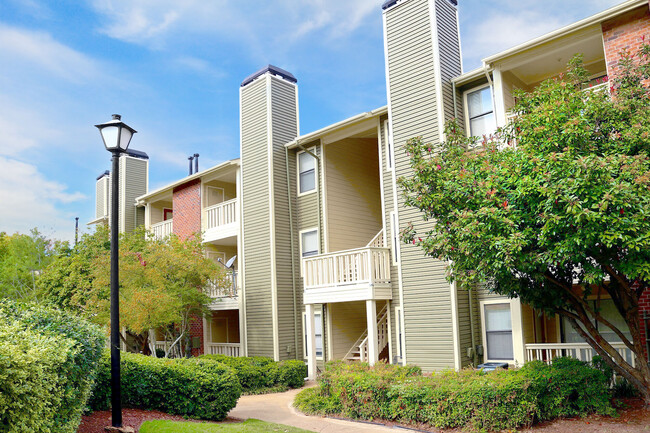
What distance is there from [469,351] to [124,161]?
2192 cm

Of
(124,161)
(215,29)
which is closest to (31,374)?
(215,29)

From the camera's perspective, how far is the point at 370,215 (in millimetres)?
20891

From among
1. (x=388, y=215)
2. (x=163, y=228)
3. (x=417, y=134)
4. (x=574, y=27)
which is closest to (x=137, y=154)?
(x=163, y=228)

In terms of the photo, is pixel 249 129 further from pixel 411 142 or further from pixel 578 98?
pixel 578 98

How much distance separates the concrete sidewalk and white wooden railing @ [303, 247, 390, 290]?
3623mm

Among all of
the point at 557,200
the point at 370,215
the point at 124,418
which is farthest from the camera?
the point at 370,215

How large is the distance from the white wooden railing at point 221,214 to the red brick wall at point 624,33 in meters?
13.8

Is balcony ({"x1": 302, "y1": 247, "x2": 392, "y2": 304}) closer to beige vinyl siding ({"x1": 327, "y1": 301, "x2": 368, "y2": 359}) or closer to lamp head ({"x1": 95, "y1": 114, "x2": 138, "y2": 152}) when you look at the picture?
beige vinyl siding ({"x1": 327, "y1": 301, "x2": 368, "y2": 359})

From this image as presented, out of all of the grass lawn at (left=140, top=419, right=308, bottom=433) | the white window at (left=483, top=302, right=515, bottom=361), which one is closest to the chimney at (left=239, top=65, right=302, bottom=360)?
the white window at (left=483, top=302, right=515, bottom=361)

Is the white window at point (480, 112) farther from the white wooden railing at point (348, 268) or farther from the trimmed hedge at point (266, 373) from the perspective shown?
the trimmed hedge at point (266, 373)

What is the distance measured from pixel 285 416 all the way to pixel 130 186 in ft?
67.5

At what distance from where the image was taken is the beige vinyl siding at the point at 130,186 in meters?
28.8

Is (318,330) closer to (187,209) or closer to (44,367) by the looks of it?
(187,209)

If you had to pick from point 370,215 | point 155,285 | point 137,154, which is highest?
point 137,154
